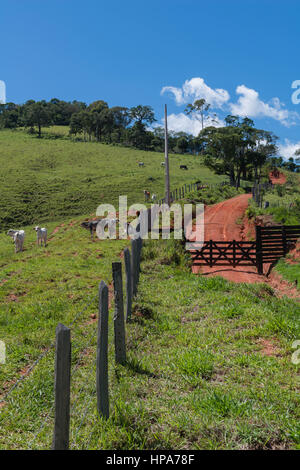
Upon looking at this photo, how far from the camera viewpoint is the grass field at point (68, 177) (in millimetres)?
35188

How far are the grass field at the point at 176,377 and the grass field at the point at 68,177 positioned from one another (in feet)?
80.5

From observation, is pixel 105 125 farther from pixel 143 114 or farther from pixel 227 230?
pixel 227 230

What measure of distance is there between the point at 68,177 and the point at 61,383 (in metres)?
46.3

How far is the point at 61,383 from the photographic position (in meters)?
2.95

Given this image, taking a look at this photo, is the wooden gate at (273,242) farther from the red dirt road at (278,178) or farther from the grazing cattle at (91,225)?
the red dirt road at (278,178)

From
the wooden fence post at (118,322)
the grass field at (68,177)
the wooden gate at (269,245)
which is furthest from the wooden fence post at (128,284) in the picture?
the grass field at (68,177)

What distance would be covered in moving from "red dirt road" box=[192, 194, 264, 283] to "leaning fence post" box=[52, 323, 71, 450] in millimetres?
14957

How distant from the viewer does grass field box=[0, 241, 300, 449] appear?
155 inches

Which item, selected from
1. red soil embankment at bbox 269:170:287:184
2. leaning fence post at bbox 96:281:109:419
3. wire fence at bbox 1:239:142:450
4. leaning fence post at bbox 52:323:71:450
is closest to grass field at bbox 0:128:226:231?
red soil embankment at bbox 269:170:287:184

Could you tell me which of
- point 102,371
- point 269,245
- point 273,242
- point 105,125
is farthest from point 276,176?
point 102,371

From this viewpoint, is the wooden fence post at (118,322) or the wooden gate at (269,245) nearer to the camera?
the wooden fence post at (118,322)

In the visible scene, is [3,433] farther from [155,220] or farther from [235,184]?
[235,184]

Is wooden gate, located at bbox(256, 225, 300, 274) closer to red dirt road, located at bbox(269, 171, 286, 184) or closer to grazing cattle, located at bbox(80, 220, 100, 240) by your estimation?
grazing cattle, located at bbox(80, 220, 100, 240)

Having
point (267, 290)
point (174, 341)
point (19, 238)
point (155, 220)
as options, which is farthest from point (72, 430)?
point (155, 220)
